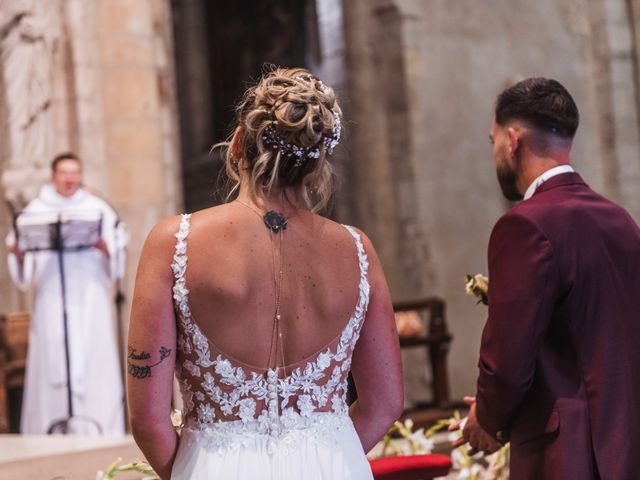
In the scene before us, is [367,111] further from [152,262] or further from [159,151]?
[152,262]

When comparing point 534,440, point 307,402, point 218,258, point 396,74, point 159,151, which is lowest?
point 534,440

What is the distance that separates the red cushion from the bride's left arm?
958 mm

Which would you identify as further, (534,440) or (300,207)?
(534,440)

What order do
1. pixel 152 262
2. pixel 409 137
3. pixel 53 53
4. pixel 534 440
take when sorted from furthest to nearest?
pixel 409 137
pixel 53 53
pixel 534 440
pixel 152 262

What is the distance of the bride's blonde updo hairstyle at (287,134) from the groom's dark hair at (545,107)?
0.73 metres

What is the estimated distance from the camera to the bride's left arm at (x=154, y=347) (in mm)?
2176

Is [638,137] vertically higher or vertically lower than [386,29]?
lower

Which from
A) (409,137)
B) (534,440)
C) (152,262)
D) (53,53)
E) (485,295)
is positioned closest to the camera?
(152,262)

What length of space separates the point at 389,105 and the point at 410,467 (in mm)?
8216

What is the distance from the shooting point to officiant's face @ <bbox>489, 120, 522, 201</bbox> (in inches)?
113

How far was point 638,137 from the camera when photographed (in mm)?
12195

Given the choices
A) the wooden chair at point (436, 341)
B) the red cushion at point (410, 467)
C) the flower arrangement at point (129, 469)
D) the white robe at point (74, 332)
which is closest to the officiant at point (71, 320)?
the white robe at point (74, 332)

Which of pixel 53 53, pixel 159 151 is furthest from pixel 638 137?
pixel 53 53

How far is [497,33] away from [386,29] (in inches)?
58.6
